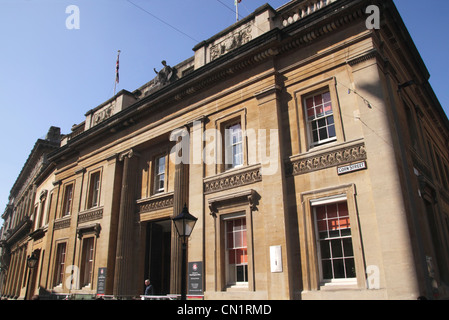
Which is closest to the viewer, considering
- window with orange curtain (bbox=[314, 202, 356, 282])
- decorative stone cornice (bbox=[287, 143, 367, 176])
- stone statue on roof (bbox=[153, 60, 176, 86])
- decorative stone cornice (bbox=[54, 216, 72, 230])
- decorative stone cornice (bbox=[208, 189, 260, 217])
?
window with orange curtain (bbox=[314, 202, 356, 282])

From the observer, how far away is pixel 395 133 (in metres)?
10.8

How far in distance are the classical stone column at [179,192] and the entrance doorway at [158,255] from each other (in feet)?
6.76

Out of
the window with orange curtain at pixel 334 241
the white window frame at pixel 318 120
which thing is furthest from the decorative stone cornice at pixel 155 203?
the window with orange curtain at pixel 334 241

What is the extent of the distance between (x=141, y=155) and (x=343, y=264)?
11908 mm

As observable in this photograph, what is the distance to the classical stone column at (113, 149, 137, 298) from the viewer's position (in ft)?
54.2

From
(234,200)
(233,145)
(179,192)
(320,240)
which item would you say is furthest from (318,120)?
(179,192)

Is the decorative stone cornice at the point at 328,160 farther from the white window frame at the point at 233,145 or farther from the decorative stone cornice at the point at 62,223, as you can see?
the decorative stone cornice at the point at 62,223

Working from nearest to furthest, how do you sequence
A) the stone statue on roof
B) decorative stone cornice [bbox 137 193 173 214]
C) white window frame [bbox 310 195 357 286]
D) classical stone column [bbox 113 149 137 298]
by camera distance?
white window frame [bbox 310 195 357 286] → decorative stone cornice [bbox 137 193 173 214] → classical stone column [bbox 113 149 137 298] → the stone statue on roof

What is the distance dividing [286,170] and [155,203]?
293 inches

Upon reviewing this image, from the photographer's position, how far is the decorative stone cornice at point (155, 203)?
53.2 feet

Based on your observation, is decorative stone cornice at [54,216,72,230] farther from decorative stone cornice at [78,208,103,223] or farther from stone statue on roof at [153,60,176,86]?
stone statue on roof at [153,60,176,86]

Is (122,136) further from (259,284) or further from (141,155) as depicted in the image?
(259,284)

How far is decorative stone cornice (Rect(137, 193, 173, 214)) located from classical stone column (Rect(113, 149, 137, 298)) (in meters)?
0.56

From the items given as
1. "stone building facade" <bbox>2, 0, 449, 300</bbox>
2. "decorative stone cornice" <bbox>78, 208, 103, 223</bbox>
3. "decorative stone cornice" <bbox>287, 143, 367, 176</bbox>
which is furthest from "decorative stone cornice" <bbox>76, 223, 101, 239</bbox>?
"decorative stone cornice" <bbox>287, 143, 367, 176</bbox>
